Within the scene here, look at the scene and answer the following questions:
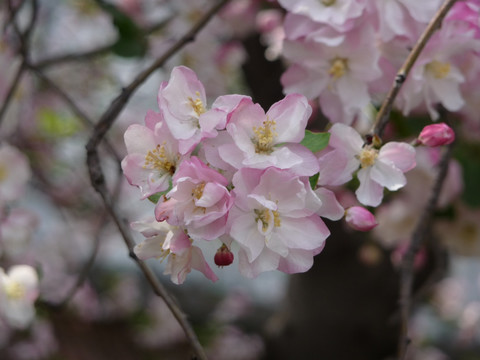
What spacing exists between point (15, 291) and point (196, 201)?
21.6 inches

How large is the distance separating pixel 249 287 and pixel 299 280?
1.97 m

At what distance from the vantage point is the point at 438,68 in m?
0.67

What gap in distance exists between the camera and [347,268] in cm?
166

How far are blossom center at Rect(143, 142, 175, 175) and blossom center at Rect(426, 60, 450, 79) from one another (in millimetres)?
368

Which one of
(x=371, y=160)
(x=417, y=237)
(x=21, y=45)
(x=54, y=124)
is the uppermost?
(x=371, y=160)

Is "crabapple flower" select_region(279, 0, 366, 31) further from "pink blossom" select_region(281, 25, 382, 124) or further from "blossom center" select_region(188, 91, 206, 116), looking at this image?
"blossom center" select_region(188, 91, 206, 116)

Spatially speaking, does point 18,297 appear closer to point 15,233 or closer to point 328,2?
point 15,233

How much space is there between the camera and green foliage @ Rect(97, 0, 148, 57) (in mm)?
1104

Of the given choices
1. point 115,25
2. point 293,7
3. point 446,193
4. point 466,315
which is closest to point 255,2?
point 115,25

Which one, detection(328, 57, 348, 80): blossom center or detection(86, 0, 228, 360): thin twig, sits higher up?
detection(328, 57, 348, 80): blossom center

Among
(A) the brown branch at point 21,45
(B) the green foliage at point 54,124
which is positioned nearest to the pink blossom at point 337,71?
(A) the brown branch at point 21,45

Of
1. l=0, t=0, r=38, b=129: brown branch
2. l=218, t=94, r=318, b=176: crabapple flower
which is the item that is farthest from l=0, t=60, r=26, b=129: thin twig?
l=218, t=94, r=318, b=176: crabapple flower

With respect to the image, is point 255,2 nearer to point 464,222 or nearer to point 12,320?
point 464,222

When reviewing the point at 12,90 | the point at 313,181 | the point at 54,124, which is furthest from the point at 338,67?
the point at 54,124
